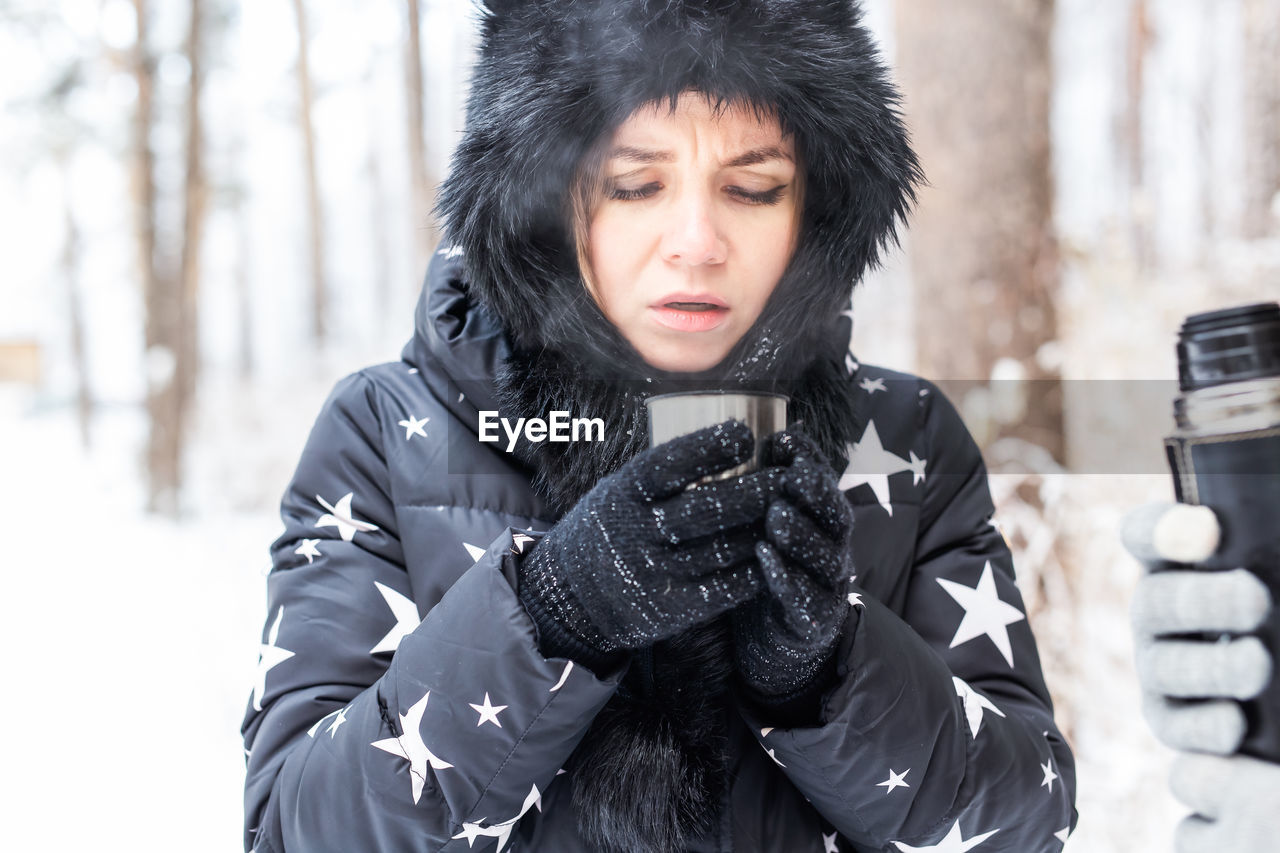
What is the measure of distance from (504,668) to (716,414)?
0.27 meters

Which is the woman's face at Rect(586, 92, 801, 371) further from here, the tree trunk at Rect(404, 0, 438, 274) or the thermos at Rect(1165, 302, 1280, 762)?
the tree trunk at Rect(404, 0, 438, 274)

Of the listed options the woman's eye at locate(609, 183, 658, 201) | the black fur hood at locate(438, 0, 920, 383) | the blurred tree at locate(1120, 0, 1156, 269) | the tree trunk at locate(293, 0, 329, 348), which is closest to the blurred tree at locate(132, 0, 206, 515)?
the tree trunk at locate(293, 0, 329, 348)

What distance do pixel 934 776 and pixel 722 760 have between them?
19 centimetres

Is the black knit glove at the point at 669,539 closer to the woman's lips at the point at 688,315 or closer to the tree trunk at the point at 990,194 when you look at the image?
Answer: the woman's lips at the point at 688,315

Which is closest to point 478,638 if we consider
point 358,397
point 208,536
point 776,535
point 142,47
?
point 776,535

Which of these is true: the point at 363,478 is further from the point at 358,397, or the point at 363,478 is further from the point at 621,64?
the point at 621,64

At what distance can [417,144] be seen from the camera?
202 cm

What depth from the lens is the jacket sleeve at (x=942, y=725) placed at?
0.74m

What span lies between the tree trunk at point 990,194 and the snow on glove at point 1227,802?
1318mm

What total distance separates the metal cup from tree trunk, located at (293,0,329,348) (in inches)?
69.6

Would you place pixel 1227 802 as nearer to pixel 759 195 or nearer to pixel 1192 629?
pixel 1192 629

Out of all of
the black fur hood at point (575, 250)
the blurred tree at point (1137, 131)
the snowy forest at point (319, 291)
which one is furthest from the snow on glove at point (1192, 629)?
the blurred tree at point (1137, 131)

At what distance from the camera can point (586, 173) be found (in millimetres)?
902

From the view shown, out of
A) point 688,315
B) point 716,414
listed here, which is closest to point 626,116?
point 688,315
